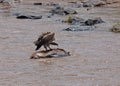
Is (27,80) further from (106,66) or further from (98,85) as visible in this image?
(106,66)

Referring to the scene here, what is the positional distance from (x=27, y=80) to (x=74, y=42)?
7219 mm

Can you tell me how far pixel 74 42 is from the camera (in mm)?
19625

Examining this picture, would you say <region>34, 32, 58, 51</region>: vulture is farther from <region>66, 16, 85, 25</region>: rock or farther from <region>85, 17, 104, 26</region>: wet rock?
<region>66, 16, 85, 25</region>: rock

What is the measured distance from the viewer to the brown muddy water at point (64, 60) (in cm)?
1262

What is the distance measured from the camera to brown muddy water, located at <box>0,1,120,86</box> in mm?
12617

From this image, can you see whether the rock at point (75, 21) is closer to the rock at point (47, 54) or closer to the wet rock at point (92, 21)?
Answer: the wet rock at point (92, 21)

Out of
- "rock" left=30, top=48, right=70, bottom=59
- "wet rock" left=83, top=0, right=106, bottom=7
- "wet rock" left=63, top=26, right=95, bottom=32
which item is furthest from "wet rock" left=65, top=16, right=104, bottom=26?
"wet rock" left=83, top=0, right=106, bottom=7

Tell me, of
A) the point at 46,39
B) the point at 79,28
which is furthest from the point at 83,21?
the point at 46,39

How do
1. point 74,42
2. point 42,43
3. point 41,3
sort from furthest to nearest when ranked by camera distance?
1. point 41,3
2. point 74,42
3. point 42,43

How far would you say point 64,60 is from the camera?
50.6 ft

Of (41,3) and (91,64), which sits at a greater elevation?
(91,64)

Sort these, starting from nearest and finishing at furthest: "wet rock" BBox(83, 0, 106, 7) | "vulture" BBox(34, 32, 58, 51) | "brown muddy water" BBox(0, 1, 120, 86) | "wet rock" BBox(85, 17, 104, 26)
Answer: "brown muddy water" BBox(0, 1, 120, 86)
"vulture" BBox(34, 32, 58, 51)
"wet rock" BBox(85, 17, 104, 26)
"wet rock" BBox(83, 0, 106, 7)

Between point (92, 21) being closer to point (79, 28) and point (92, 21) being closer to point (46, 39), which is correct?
point (79, 28)

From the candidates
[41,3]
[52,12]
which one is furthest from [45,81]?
[41,3]
